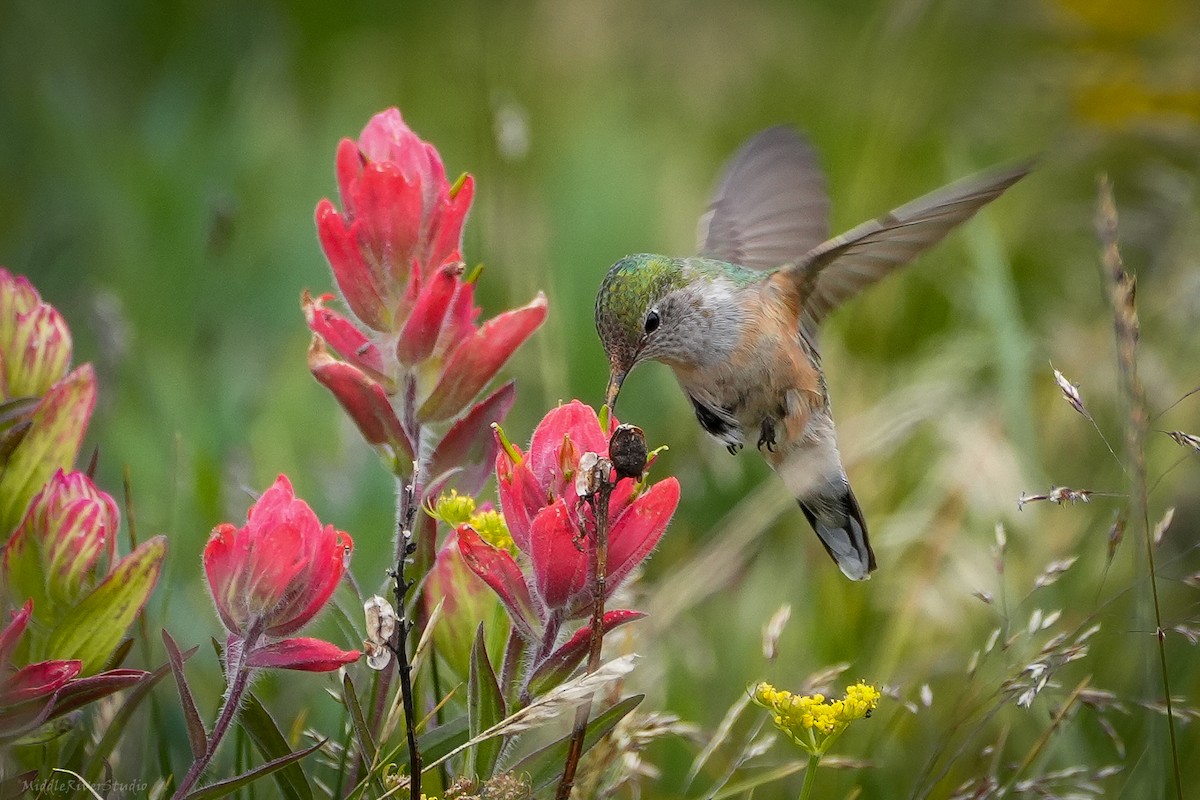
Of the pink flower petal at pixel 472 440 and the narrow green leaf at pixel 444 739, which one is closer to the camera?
the narrow green leaf at pixel 444 739

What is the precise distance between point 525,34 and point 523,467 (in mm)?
3914

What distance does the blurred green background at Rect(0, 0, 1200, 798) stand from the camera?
2062 millimetres

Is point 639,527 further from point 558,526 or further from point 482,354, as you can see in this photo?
point 482,354

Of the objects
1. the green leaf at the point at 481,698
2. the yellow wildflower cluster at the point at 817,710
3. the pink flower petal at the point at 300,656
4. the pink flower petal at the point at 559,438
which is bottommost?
the yellow wildflower cluster at the point at 817,710

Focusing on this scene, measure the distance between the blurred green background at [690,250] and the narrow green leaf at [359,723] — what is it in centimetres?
46

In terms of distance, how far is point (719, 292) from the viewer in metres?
1.90

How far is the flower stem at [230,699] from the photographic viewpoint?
3.71 feet

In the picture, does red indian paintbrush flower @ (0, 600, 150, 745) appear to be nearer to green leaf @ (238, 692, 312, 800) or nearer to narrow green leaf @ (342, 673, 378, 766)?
green leaf @ (238, 692, 312, 800)

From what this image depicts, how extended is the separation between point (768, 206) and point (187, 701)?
1404 millimetres

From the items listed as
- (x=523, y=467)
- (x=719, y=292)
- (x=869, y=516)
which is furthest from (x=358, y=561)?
(x=523, y=467)

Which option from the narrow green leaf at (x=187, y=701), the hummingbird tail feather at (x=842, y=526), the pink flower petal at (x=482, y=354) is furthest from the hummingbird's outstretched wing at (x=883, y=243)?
the narrow green leaf at (x=187, y=701)

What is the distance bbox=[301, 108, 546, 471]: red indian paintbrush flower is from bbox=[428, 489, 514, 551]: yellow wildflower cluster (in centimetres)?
14

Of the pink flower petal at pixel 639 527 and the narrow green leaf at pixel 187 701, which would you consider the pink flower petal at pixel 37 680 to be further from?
the pink flower petal at pixel 639 527

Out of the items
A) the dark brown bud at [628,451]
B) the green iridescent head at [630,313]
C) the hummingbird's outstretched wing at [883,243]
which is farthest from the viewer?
the green iridescent head at [630,313]
